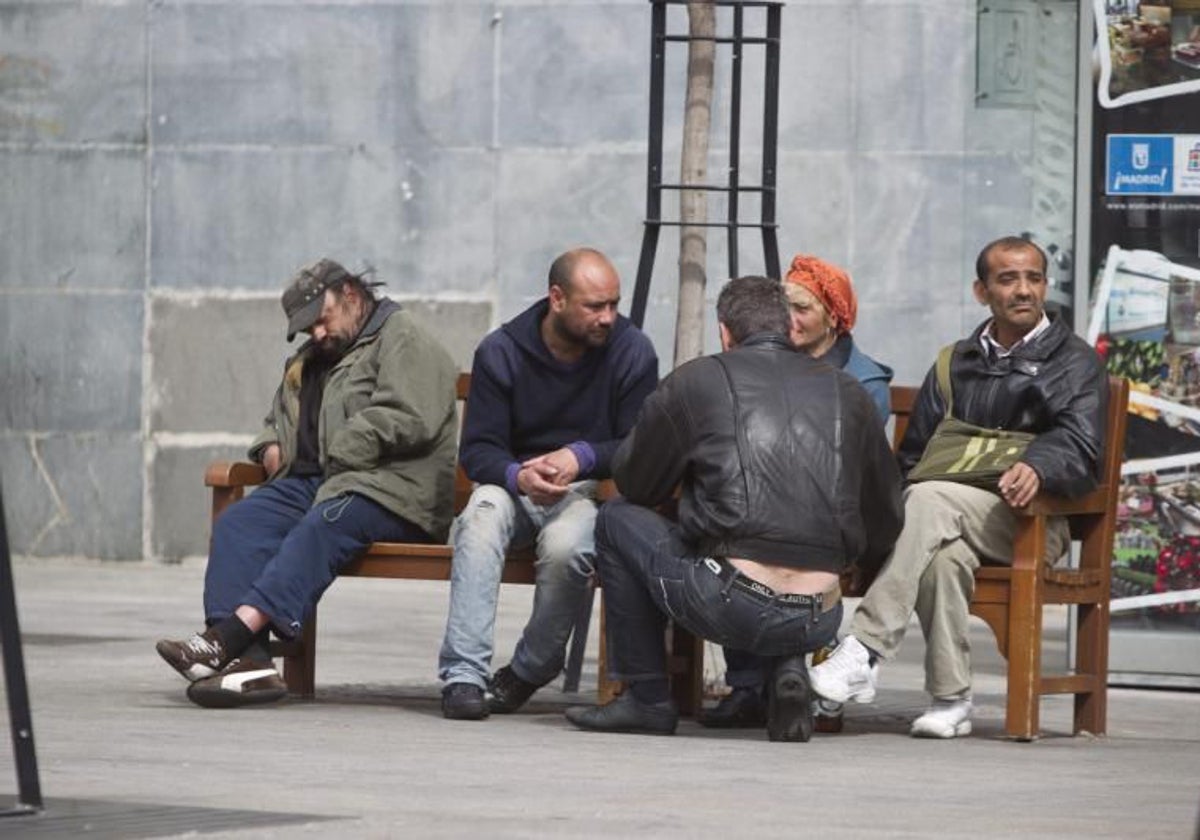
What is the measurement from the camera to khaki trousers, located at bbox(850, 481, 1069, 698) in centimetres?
789


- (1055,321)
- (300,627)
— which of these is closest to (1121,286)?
(1055,321)

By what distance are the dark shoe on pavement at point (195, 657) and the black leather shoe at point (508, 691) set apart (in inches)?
29.4

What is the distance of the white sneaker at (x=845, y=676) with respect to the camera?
25.6ft

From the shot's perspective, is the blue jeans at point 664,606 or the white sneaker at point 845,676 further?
the white sneaker at point 845,676

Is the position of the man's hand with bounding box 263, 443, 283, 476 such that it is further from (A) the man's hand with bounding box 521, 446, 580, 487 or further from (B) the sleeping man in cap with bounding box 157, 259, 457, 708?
(A) the man's hand with bounding box 521, 446, 580, 487

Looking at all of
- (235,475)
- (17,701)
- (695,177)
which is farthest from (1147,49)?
(17,701)

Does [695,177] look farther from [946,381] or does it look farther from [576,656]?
[576,656]

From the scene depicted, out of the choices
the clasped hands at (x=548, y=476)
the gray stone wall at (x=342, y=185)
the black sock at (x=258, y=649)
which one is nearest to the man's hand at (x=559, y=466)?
the clasped hands at (x=548, y=476)

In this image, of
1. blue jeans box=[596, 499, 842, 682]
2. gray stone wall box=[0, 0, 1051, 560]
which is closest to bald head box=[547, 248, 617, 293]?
blue jeans box=[596, 499, 842, 682]

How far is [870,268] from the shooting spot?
13211 millimetres

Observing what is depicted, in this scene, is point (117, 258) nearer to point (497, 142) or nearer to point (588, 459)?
point (497, 142)

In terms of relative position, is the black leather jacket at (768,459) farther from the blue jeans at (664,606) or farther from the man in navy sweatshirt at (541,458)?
the man in navy sweatshirt at (541,458)

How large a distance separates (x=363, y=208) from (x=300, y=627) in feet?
18.7

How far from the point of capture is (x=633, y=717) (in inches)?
310
